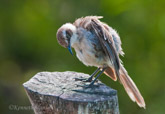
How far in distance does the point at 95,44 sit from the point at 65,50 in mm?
3339

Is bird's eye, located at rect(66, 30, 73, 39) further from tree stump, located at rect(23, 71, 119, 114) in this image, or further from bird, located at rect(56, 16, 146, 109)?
tree stump, located at rect(23, 71, 119, 114)

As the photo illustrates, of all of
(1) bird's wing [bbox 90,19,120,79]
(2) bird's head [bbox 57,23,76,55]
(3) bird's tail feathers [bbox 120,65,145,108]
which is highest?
(2) bird's head [bbox 57,23,76,55]

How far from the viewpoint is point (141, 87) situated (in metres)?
9.15

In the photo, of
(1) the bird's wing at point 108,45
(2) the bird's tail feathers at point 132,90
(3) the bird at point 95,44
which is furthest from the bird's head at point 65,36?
(2) the bird's tail feathers at point 132,90

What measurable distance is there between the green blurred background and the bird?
2638mm

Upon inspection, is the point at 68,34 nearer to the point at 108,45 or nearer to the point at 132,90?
the point at 108,45

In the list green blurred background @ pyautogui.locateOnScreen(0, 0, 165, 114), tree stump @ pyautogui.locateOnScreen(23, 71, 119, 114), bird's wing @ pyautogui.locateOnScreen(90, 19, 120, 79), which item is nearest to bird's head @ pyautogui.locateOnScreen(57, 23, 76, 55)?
bird's wing @ pyautogui.locateOnScreen(90, 19, 120, 79)

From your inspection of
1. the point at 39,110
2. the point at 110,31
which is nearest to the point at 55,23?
the point at 110,31

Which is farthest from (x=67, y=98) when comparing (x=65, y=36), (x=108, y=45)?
(x=65, y=36)

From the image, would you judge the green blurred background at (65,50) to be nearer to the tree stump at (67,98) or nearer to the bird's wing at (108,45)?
the bird's wing at (108,45)

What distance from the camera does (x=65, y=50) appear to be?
9445mm

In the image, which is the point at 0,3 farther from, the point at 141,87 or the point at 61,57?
the point at 141,87

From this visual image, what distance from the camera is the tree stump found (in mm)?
4746

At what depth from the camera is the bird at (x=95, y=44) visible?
238 inches
